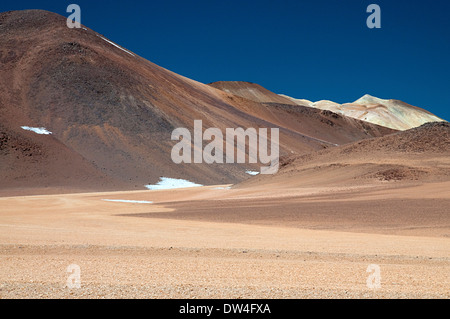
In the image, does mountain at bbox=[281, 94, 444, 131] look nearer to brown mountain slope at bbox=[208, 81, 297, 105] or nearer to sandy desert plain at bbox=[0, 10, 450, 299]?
brown mountain slope at bbox=[208, 81, 297, 105]

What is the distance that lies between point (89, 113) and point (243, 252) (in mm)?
60688

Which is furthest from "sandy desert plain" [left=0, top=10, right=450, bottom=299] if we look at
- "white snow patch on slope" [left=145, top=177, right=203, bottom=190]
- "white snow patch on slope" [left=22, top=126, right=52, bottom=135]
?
"white snow patch on slope" [left=145, top=177, right=203, bottom=190]

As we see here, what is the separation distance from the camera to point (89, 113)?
69500 mm

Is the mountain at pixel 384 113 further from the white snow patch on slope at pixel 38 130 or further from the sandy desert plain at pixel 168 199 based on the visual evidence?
the white snow patch on slope at pixel 38 130

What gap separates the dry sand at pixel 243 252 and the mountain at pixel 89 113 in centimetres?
3323

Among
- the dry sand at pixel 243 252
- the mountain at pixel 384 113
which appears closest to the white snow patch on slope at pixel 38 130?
the dry sand at pixel 243 252

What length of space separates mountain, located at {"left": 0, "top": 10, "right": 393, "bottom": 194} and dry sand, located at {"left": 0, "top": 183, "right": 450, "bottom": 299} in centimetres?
3323

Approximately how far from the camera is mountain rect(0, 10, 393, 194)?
56562mm

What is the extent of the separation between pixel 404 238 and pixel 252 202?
1415 centimetres

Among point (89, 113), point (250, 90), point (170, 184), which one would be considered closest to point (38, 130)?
point (89, 113)

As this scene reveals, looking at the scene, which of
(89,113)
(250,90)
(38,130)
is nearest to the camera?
(38,130)

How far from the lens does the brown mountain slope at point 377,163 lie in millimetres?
33750

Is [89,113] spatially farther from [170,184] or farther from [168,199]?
[168,199]
